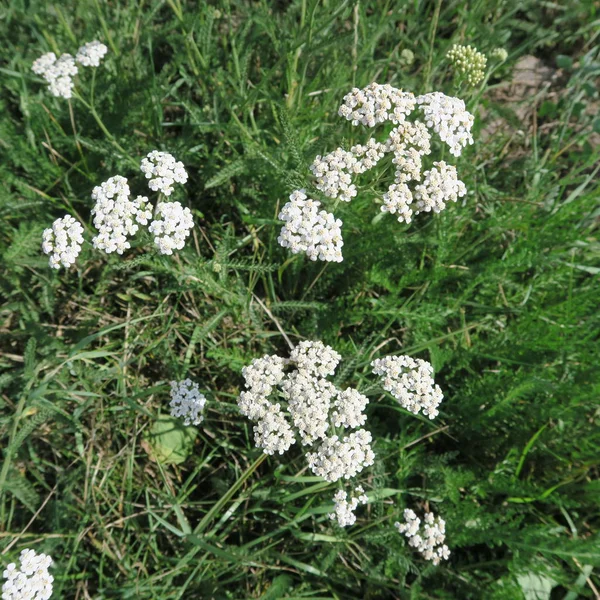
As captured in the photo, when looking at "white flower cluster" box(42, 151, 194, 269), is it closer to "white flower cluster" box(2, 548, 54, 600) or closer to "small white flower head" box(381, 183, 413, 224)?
"small white flower head" box(381, 183, 413, 224)

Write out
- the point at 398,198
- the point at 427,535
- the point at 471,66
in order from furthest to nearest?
1. the point at 471,66
2. the point at 427,535
3. the point at 398,198

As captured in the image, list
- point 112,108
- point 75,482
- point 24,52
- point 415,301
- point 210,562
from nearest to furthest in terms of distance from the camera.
Result: point 210,562 < point 75,482 < point 415,301 < point 112,108 < point 24,52

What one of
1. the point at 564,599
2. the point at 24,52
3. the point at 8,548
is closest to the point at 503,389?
the point at 564,599

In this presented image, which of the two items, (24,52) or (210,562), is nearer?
(210,562)

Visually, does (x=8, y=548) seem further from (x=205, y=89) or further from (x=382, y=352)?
(x=205, y=89)

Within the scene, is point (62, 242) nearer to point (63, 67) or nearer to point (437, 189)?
point (63, 67)

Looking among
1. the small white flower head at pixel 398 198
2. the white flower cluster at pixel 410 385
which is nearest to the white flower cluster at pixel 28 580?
the white flower cluster at pixel 410 385

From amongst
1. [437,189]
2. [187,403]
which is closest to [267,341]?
[187,403]
